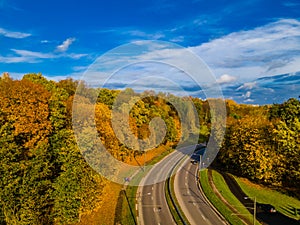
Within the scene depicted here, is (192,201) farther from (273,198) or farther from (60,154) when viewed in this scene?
(60,154)

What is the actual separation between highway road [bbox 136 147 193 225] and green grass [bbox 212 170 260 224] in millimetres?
9260

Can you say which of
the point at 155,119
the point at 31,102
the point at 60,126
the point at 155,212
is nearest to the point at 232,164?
the point at 155,119

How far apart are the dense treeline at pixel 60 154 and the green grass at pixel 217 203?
29.3 feet

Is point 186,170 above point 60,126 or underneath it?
Result: underneath

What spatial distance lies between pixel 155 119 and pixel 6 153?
5128cm

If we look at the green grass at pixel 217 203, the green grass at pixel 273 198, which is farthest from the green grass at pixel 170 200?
the green grass at pixel 273 198

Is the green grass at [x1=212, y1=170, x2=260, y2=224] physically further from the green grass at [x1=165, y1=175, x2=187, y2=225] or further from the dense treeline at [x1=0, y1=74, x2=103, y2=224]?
the dense treeline at [x1=0, y1=74, x2=103, y2=224]

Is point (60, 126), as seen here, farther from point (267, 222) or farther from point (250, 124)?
point (250, 124)

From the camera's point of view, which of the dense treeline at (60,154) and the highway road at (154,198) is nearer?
the dense treeline at (60,154)

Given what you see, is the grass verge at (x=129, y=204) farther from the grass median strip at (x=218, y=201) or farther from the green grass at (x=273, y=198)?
the green grass at (x=273, y=198)

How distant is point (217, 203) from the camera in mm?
42719

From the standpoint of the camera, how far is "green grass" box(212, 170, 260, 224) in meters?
39.0

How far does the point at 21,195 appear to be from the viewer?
98.3 ft

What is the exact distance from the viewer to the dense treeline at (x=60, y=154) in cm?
3028
